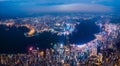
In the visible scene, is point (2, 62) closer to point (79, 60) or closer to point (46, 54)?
point (46, 54)

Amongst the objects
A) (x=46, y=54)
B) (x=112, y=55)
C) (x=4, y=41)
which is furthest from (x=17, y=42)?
(x=112, y=55)

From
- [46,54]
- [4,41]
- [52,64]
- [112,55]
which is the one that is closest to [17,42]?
[4,41]

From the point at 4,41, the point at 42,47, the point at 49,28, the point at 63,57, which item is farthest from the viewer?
the point at 49,28

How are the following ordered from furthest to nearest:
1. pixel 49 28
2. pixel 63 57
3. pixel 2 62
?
pixel 49 28 < pixel 63 57 < pixel 2 62

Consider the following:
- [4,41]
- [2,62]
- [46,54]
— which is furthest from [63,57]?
[4,41]

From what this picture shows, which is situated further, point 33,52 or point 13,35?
point 13,35

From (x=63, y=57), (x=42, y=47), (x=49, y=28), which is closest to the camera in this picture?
(x=63, y=57)

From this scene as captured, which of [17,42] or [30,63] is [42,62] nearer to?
[30,63]

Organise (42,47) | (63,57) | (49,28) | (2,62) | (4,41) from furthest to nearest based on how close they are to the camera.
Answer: (49,28), (4,41), (42,47), (63,57), (2,62)

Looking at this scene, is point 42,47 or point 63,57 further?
point 42,47
